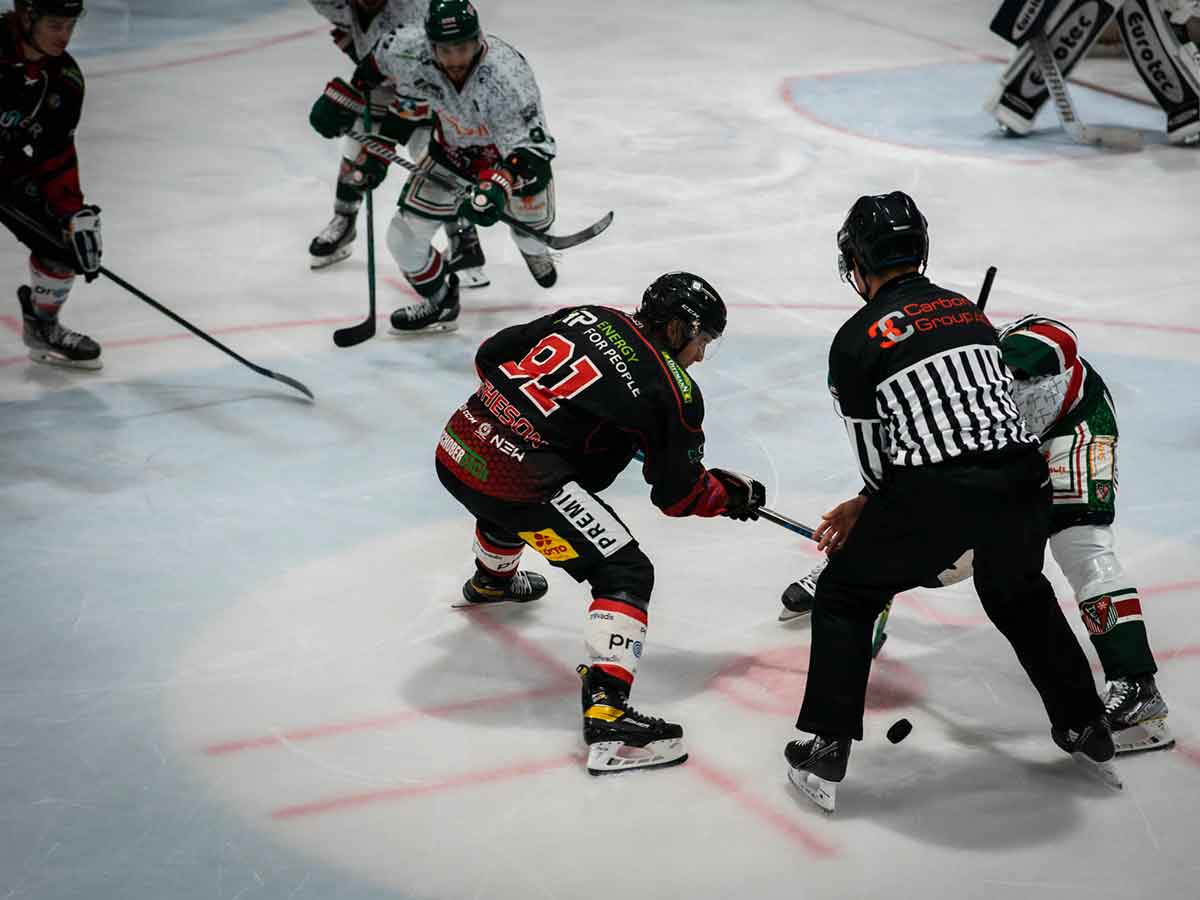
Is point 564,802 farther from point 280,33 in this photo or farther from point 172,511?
point 280,33

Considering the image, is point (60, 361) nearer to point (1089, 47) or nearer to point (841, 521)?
point (841, 521)

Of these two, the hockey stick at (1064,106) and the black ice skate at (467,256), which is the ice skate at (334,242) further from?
the hockey stick at (1064,106)

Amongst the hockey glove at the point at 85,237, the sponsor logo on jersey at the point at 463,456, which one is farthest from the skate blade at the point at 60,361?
the sponsor logo on jersey at the point at 463,456

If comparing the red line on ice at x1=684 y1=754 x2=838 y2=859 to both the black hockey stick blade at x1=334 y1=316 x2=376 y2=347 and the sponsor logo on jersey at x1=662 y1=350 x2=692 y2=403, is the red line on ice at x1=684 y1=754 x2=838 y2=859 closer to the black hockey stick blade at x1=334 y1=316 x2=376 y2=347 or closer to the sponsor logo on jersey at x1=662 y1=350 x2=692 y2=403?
the sponsor logo on jersey at x1=662 y1=350 x2=692 y2=403

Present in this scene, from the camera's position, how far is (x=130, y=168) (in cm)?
808

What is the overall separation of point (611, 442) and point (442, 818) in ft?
3.02

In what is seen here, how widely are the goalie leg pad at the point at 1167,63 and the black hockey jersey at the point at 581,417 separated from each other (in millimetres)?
6422

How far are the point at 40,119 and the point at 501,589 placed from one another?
8.50ft

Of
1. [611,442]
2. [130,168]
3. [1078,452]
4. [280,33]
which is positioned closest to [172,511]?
[611,442]

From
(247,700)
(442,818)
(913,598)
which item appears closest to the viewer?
(442,818)

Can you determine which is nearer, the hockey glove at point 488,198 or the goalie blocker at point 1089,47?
the hockey glove at point 488,198

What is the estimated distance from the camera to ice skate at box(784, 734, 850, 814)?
9.96 feet

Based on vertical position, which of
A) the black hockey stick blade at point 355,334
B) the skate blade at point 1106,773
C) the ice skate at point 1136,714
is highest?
the ice skate at point 1136,714

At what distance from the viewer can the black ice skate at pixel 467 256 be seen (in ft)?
21.1
